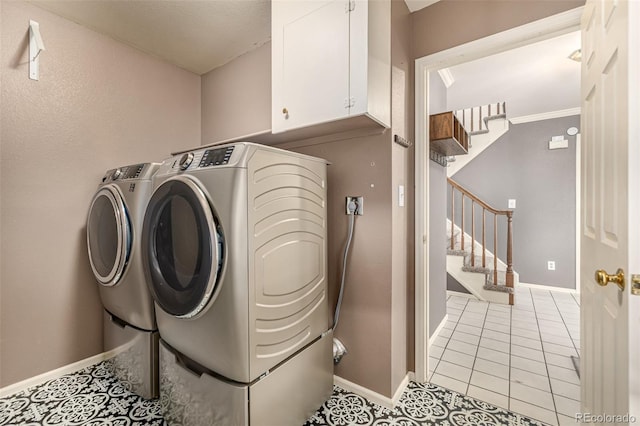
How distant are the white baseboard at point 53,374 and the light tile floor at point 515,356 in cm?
242

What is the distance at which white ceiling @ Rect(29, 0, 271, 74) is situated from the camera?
5.94ft

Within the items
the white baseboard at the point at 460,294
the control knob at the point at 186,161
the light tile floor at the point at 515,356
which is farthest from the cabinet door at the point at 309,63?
the white baseboard at the point at 460,294

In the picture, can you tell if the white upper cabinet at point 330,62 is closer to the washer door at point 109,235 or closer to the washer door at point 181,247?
the washer door at point 181,247

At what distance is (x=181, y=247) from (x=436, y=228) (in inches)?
82.4

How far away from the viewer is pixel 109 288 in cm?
179

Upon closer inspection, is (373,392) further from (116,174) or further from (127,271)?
(116,174)

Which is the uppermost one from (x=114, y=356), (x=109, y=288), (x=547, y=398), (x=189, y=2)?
(x=189, y=2)

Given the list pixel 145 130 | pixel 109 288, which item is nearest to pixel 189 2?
pixel 145 130

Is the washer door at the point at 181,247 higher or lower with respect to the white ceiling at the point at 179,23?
lower

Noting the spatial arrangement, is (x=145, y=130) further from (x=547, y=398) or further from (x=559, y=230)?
(x=559, y=230)

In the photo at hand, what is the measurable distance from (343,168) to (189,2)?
1.46 meters

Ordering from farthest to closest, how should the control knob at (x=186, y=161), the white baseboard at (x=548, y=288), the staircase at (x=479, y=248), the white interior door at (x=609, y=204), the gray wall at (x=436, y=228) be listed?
the white baseboard at (x=548, y=288), the staircase at (x=479, y=248), the gray wall at (x=436, y=228), the control knob at (x=186, y=161), the white interior door at (x=609, y=204)

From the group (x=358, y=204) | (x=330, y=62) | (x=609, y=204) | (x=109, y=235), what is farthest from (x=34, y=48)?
(x=609, y=204)

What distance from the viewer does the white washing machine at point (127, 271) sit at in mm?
1596
